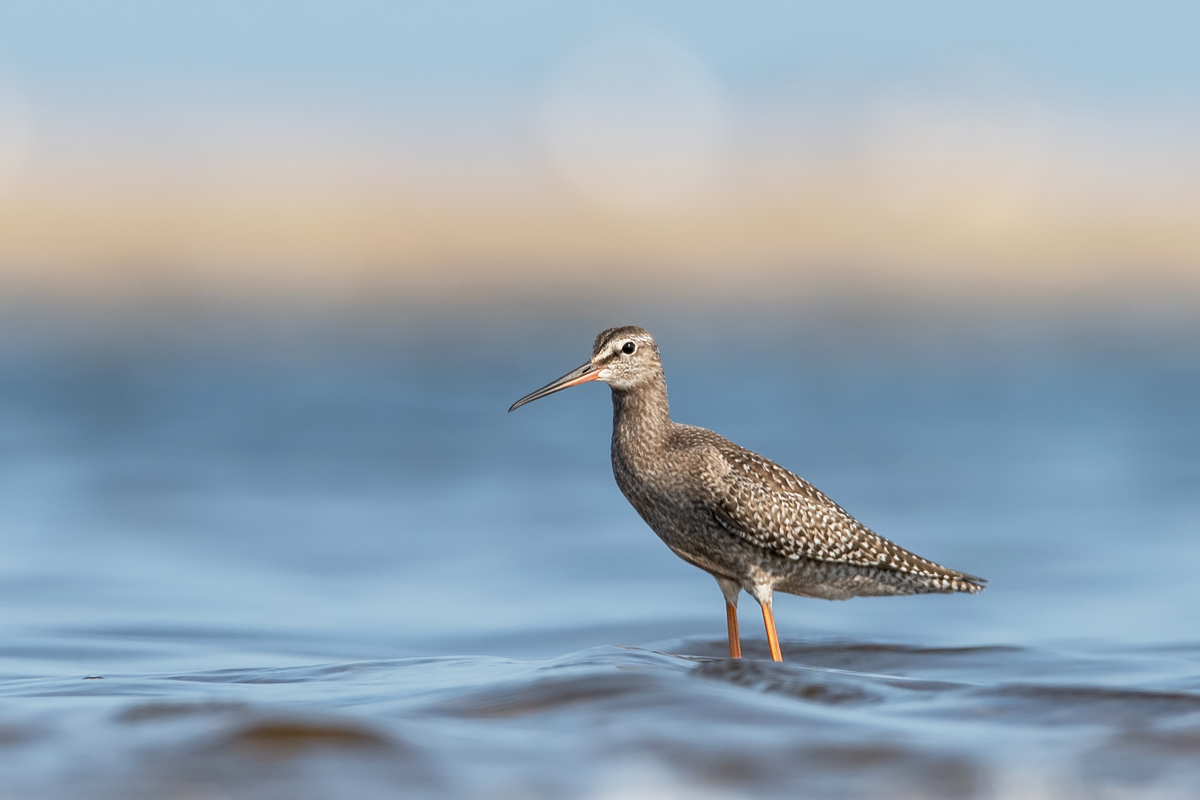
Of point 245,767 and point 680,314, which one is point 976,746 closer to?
point 245,767

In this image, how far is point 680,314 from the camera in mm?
41812

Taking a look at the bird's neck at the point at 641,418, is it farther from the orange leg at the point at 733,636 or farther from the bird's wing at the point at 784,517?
the orange leg at the point at 733,636

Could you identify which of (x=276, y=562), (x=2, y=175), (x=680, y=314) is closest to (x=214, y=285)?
(x=680, y=314)

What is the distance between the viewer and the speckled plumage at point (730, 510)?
30.7 ft

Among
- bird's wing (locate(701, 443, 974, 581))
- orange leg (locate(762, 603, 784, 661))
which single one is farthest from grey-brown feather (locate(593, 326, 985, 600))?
orange leg (locate(762, 603, 784, 661))

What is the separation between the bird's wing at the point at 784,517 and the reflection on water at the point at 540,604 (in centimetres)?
70

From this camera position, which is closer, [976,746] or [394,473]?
[976,746]

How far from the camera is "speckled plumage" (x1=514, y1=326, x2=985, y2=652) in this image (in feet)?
30.7

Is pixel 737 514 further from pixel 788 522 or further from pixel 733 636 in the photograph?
pixel 733 636

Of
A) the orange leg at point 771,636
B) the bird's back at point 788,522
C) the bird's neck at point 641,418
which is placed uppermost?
the bird's neck at point 641,418

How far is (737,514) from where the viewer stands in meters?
9.27

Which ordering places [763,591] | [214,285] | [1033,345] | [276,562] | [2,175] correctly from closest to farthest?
1. [763,591]
2. [276,562]
3. [1033,345]
4. [214,285]
5. [2,175]

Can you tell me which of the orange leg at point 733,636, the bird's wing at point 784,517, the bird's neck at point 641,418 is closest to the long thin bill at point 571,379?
the bird's neck at point 641,418

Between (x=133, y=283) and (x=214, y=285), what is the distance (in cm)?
242
